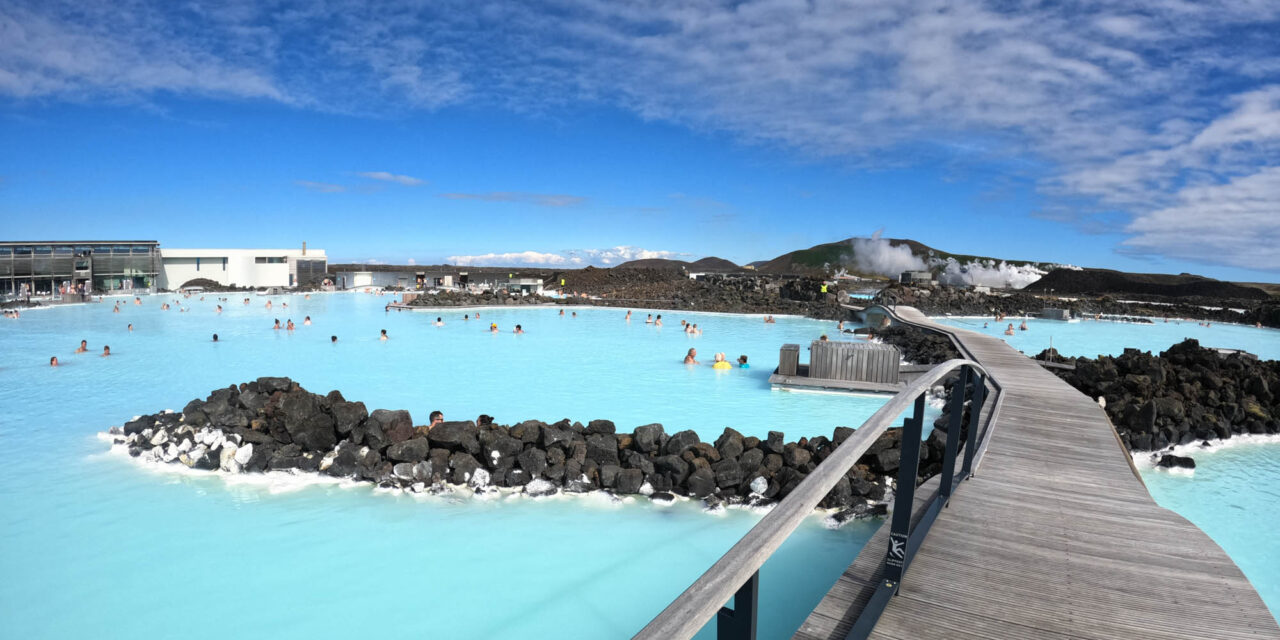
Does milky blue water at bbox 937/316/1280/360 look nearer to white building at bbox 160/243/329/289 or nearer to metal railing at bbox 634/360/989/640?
metal railing at bbox 634/360/989/640

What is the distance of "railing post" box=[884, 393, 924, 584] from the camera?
2.60 metres

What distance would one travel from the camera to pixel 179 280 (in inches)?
2244

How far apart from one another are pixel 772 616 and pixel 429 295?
4095 cm

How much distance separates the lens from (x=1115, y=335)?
1330 inches

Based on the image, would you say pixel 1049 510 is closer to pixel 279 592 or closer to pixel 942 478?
pixel 942 478

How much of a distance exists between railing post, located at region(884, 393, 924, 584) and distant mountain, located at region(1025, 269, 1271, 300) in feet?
281

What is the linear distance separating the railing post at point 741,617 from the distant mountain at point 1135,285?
8742cm

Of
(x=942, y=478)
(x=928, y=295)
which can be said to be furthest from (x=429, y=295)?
(x=942, y=478)

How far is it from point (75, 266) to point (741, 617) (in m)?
63.5

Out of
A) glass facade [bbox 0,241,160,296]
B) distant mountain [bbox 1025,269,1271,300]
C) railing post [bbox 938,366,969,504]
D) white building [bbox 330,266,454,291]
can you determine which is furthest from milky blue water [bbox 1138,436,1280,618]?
distant mountain [bbox 1025,269,1271,300]

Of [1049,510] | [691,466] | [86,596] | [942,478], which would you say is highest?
[942,478]

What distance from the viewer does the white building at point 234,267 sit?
56531 millimetres

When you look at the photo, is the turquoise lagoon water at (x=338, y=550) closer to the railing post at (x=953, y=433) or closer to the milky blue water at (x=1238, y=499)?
the railing post at (x=953, y=433)

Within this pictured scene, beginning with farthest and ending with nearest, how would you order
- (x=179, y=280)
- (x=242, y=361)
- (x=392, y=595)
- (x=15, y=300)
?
(x=179, y=280) < (x=15, y=300) < (x=242, y=361) < (x=392, y=595)
